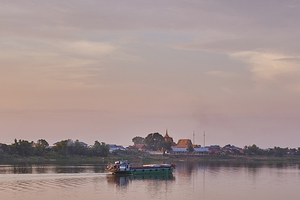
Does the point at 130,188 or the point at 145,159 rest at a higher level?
the point at 130,188

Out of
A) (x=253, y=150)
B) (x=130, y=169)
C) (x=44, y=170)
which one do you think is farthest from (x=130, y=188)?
(x=253, y=150)

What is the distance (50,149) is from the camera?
136 metres

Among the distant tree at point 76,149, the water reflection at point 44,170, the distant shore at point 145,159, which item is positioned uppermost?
the distant tree at point 76,149

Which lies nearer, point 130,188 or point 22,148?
point 130,188

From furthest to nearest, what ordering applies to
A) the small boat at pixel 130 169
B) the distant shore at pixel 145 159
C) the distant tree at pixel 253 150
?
the distant tree at pixel 253 150
the distant shore at pixel 145 159
the small boat at pixel 130 169

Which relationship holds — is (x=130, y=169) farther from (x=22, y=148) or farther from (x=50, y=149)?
(x=50, y=149)

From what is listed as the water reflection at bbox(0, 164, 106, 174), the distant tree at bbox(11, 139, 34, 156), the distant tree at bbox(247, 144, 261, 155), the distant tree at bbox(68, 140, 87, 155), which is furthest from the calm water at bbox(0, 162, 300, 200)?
the distant tree at bbox(247, 144, 261, 155)

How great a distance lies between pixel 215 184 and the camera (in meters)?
60.4

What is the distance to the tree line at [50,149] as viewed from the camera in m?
123

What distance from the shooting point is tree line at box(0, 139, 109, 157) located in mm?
122875

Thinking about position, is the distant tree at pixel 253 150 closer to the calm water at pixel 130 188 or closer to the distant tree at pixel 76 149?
the distant tree at pixel 76 149

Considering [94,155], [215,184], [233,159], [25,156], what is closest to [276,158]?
[233,159]

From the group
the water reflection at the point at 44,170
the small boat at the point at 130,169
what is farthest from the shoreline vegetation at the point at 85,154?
the small boat at the point at 130,169

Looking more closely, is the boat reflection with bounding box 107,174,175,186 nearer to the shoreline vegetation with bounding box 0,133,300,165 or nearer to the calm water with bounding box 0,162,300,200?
the calm water with bounding box 0,162,300,200
